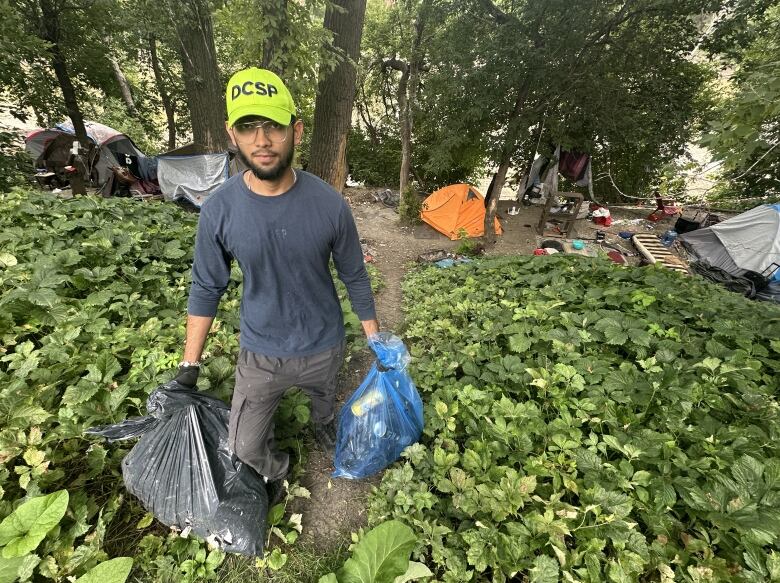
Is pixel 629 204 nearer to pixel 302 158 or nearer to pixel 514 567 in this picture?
pixel 302 158

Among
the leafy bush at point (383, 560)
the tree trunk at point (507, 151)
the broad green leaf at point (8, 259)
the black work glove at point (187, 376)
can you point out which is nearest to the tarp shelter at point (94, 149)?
the broad green leaf at point (8, 259)

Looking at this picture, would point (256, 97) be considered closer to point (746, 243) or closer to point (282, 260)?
point (282, 260)

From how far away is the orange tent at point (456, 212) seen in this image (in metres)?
9.35

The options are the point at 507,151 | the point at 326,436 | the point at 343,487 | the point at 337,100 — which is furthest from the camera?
the point at 507,151

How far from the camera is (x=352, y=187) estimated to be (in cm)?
1224

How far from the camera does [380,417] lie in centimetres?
208

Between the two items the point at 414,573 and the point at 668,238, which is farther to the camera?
the point at 668,238

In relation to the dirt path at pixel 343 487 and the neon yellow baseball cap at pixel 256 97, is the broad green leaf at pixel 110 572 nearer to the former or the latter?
the dirt path at pixel 343 487

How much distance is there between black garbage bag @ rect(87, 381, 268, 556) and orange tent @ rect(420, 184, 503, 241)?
819cm

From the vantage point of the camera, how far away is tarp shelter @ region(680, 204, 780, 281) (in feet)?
24.3

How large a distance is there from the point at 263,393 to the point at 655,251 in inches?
399

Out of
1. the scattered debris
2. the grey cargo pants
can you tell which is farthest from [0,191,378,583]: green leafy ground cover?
the scattered debris

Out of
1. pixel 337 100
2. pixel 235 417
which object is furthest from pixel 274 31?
pixel 235 417

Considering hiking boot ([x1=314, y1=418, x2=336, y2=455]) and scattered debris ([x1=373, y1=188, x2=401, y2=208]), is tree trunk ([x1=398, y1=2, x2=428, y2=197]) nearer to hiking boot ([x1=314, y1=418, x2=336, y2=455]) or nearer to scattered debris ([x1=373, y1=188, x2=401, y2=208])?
scattered debris ([x1=373, y1=188, x2=401, y2=208])
